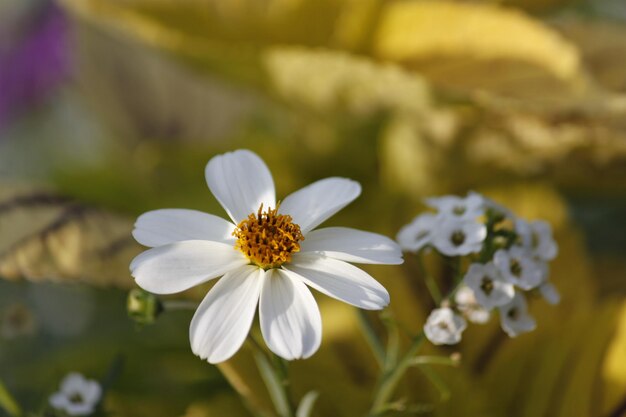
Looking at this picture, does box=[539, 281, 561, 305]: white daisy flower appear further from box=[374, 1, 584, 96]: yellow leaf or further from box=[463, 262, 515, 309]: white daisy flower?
box=[374, 1, 584, 96]: yellow leaf

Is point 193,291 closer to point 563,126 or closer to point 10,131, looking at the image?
point 563,126

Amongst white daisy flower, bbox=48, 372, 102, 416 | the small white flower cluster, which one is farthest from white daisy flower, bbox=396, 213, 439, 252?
white daisy flower, bbox=48, 372, 102, 416

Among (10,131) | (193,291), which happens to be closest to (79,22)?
(10,131)

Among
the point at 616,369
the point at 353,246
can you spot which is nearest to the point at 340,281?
the point at 353,246

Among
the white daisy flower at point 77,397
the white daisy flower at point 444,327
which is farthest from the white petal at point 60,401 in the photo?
the white daisy flower at point 444,327

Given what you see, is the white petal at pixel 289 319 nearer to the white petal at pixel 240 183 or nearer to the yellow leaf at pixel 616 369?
the white petal at pixel 240 183

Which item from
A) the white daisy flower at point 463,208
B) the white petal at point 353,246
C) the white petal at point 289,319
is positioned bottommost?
the white petal at point 289,319

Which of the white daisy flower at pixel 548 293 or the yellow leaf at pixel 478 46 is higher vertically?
the yellow leaf at pixel 478 46

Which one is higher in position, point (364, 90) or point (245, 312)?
point (364, 90)
